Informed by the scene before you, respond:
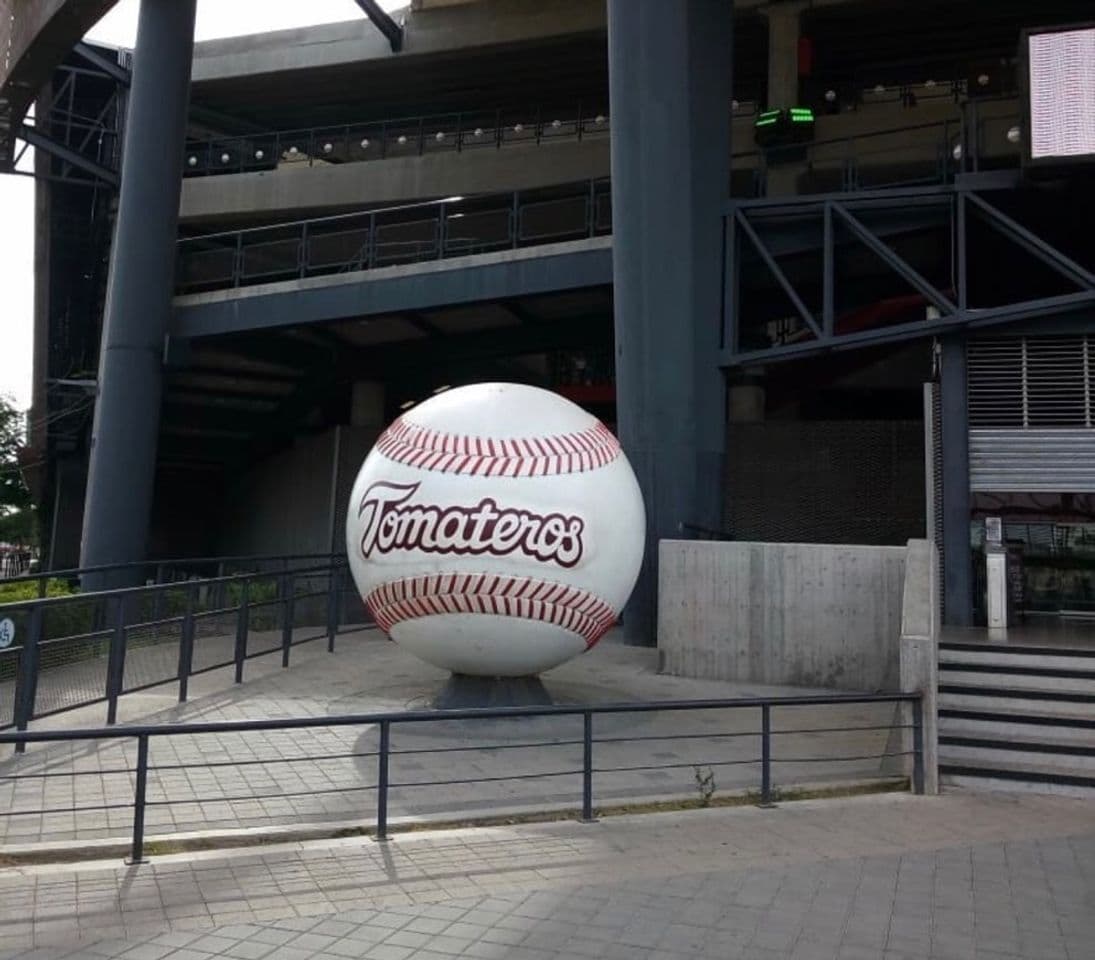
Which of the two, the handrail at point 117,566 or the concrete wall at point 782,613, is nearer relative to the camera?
the concrete wall at point 782,613

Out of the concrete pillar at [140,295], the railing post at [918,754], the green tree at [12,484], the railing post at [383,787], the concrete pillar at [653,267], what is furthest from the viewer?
the green tree at [12,484]

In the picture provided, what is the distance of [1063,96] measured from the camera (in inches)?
503

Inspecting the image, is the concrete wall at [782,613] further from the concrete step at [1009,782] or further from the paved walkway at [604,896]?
the paved walkway at [604,896]

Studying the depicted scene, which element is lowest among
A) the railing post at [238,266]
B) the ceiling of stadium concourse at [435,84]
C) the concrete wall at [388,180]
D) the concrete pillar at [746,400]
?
the concrete pillar at [746,400]

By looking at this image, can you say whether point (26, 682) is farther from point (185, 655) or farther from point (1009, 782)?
point (1009, 782)

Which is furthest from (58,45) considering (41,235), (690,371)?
(690,371)

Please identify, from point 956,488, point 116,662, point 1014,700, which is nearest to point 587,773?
point 1014,700

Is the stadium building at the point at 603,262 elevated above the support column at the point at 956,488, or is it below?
above

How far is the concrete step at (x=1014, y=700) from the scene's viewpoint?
28.3 ft

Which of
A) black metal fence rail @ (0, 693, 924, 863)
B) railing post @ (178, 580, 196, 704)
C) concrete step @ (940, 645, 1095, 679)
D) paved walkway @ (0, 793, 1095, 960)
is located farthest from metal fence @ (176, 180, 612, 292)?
paved walkway @ (0, 793, 1095, 960)

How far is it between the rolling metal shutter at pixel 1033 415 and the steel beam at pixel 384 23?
655 inches

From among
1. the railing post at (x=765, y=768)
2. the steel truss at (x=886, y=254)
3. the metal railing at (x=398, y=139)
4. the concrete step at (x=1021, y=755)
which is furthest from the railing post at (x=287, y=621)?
the metal railing at (x=398, y=139)

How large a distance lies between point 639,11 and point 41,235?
1786 centimetres

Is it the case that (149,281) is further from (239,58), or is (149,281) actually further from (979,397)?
(979,397)
